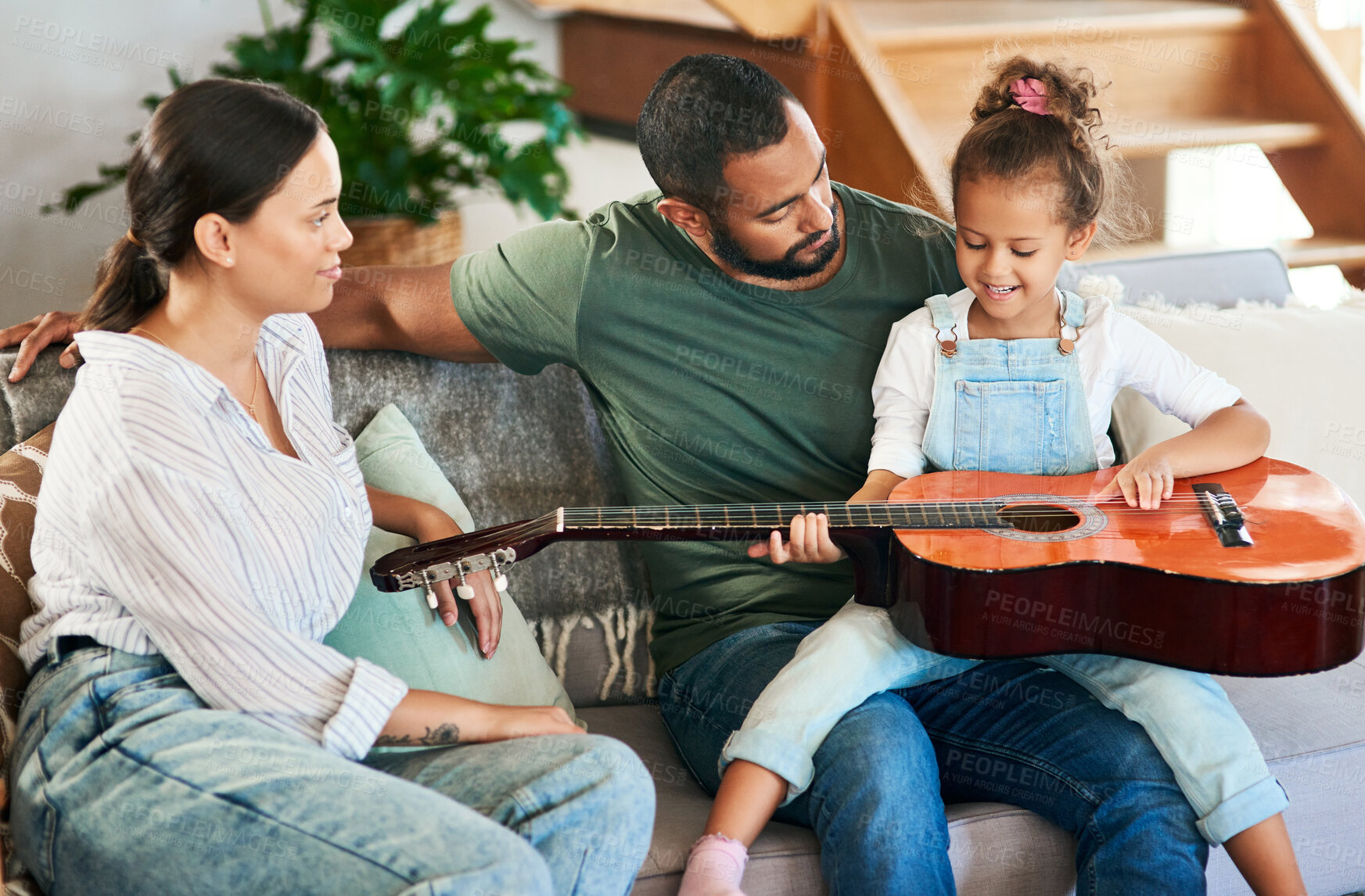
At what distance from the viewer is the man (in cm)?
157

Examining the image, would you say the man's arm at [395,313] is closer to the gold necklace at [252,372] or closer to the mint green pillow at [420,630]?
the mint green pillow at [420,630]

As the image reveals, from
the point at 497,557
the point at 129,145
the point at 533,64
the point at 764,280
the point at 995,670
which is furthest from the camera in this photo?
the point at 129,145

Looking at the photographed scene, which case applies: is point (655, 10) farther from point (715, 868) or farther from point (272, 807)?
point (272, 807)

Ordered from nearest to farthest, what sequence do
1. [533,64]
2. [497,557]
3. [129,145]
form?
[497,557] → [533,64] → [129,145]

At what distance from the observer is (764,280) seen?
1.68 metres

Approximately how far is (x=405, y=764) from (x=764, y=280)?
0.83 metres

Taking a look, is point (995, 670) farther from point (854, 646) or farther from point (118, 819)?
point (118, 819)

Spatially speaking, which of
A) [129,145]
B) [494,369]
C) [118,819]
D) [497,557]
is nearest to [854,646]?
[497,557]

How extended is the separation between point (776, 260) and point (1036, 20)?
89.3 inches

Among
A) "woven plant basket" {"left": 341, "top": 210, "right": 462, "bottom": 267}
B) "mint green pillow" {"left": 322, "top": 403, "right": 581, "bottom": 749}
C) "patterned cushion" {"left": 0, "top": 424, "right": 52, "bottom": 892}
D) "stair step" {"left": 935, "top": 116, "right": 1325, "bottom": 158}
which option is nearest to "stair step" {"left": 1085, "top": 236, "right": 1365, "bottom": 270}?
"stair step" {"left": 935, "top": 116, "right": 1325, "bottom": 158}

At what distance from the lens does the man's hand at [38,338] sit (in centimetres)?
153

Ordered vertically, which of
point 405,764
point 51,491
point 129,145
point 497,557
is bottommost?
point 405,764

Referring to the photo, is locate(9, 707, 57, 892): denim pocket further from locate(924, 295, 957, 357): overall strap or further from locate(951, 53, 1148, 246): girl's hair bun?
locate(951, 53, 1148, 246): girl's hair bun

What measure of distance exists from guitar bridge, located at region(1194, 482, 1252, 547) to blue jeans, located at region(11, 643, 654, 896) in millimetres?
753
